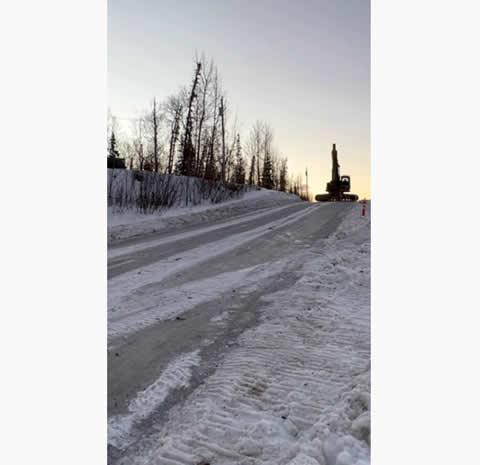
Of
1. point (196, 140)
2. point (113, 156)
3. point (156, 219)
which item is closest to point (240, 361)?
point (113, 156)

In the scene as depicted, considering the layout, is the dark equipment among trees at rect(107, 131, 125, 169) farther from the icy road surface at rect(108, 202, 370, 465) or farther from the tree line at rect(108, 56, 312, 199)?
the tree line at rect(108, 56, 312, 199)

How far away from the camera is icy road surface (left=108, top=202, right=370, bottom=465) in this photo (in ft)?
3.57

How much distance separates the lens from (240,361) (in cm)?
163

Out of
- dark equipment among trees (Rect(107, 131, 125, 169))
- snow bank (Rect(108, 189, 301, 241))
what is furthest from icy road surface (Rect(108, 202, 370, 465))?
snow bank (Rect(108, 189, 301, 241))

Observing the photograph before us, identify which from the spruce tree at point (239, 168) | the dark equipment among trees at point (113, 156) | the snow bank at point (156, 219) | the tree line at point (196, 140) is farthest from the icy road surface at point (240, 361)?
the spruce tree at point (239, 168)
